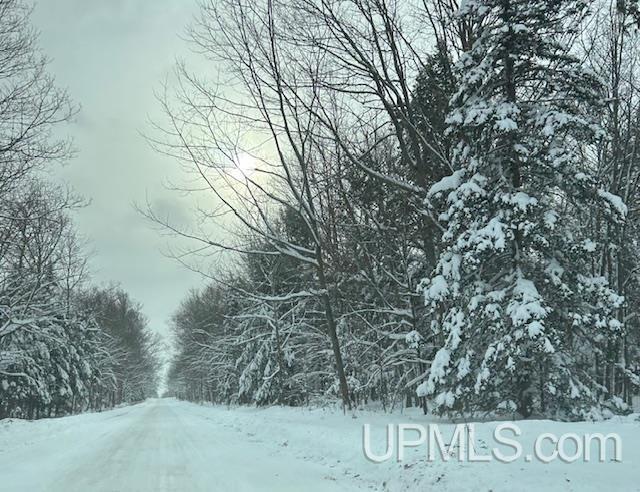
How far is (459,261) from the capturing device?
9.50 metres

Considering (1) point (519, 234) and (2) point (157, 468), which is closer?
(2) point (157, 468)

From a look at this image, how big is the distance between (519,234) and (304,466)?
5605 millimetres

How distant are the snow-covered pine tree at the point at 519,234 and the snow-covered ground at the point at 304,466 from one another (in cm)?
132

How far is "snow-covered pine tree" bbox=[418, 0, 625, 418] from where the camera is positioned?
339 inches

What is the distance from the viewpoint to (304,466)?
869cm

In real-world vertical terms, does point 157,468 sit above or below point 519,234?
below

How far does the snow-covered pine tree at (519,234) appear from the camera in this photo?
862cm

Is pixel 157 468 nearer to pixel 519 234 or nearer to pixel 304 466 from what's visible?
pixel 304 466

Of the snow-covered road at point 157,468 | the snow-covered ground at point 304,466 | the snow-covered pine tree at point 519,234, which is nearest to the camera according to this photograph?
the snow-covered ground at point 304,466

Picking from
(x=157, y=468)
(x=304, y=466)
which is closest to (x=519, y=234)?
(x=304, y=466)

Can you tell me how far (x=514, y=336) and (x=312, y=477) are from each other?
3.93 metres

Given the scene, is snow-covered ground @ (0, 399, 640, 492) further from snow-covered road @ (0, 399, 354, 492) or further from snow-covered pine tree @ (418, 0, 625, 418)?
snow-covered pine tree @ (418, 0, 625, 418)

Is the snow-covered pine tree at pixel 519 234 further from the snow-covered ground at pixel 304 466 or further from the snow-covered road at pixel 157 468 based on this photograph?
the snow-covered road at pixel 157 468

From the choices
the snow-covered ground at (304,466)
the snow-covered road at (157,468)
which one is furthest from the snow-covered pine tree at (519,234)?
the snow-covered road at (157,468)
